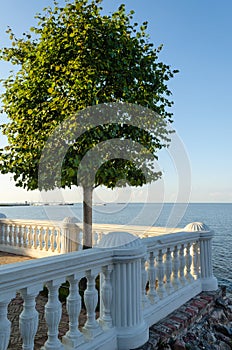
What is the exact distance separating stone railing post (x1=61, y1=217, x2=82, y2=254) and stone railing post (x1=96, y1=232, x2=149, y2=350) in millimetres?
4453

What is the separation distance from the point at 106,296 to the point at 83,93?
10.9ft

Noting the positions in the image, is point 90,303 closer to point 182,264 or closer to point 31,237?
point 182,264

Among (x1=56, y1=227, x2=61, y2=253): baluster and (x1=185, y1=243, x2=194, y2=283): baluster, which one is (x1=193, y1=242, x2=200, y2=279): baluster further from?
(x1=56, y1=227, x2=61, y2=253): baluster

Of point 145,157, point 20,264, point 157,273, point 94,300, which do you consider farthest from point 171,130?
point 20,264

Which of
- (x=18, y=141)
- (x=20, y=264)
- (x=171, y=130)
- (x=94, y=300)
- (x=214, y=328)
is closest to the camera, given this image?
(x=20, y=264)

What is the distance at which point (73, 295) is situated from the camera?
268cm

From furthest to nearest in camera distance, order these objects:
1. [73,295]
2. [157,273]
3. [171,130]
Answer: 1. [171,130]
2. [157,273]
3. [73,295]

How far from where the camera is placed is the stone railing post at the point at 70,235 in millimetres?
7477

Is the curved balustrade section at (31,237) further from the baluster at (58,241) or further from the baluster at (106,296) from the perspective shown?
the baluster at (106,296)

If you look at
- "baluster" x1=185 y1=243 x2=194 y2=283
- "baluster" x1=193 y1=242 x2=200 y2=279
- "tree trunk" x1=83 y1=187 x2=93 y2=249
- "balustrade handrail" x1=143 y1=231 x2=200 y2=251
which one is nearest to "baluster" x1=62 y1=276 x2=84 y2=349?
"balustrade handrail" x1=143 y1=231 x2=200 y2=251

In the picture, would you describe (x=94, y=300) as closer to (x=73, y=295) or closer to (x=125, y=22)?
(x=73, y=295)

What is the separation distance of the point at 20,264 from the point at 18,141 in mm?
3813

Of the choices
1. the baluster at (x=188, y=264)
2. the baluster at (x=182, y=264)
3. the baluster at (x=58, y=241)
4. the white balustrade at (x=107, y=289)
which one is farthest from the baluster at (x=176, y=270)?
the baluster at (x=58, y=241)

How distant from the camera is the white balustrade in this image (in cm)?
227
